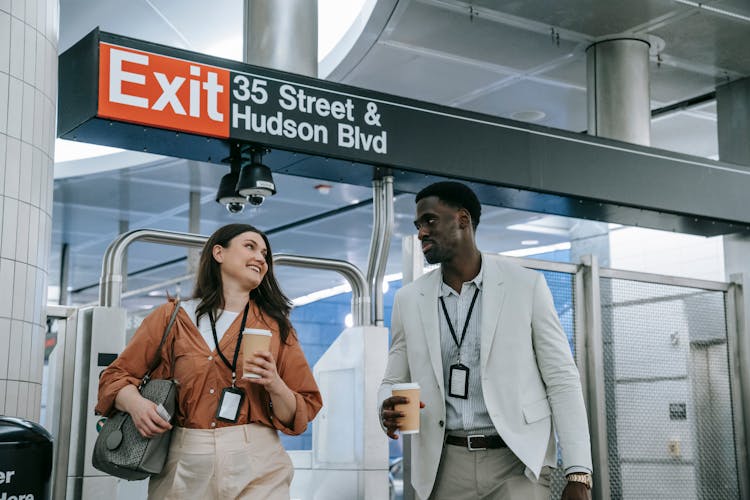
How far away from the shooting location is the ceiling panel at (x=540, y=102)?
27.6 feet

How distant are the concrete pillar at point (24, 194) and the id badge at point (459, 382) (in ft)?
5.73

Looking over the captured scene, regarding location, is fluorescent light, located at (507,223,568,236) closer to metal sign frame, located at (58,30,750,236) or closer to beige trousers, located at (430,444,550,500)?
metal sign frame, located at (58,30,750,236)

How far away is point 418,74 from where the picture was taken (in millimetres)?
8039

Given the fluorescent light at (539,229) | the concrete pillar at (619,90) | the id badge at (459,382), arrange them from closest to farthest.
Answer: the id badge at (459,382) → the concrete pillar at (619,90) → the fluorescent light at (539,229)

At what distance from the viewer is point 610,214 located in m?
6.19

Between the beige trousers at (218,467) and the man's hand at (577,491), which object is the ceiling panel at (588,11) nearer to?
the man's hand at (577,491)

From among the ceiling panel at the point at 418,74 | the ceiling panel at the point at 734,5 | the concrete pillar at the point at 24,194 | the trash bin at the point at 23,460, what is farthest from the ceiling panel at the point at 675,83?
the trash bin at the point at 23,460

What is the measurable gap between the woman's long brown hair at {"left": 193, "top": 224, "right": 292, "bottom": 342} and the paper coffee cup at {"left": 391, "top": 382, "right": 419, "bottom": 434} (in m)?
0.41

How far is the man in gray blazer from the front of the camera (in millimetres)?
3111

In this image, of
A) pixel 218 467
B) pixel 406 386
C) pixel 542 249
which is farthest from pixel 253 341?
pixel 542 249

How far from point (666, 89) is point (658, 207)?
8.37 feet

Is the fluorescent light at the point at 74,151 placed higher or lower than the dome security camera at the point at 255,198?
higher

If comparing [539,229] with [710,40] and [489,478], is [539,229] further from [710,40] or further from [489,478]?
[489,478]

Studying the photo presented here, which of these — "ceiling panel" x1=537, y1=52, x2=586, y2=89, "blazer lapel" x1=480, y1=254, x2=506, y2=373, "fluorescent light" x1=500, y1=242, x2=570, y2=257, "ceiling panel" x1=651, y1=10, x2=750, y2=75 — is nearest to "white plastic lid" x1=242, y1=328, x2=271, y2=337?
"blazer lapel" x1=480, y1=254, x2=506, y2=373
